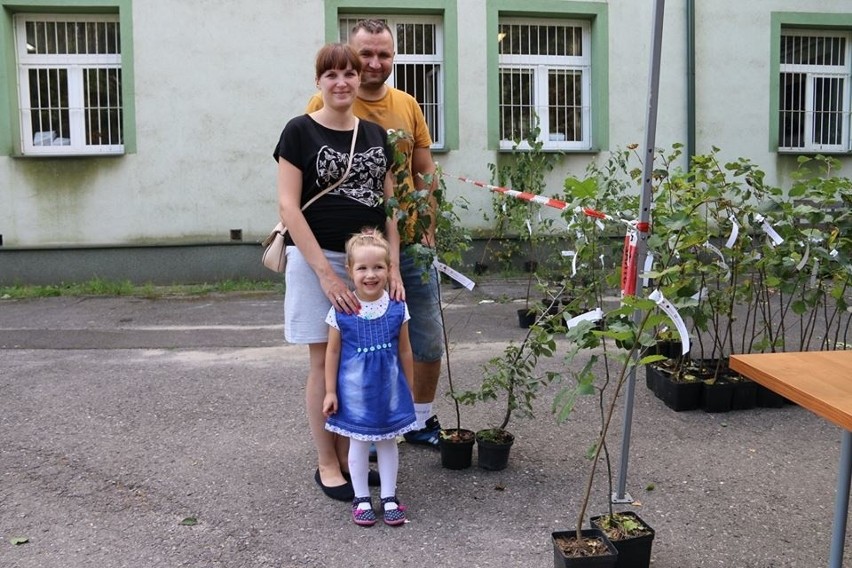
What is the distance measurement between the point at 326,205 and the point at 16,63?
8448 millimetres

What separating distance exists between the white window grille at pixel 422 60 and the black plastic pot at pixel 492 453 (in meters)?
7.10

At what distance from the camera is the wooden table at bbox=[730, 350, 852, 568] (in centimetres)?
178

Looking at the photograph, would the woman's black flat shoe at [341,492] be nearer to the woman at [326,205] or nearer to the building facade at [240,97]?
the woman at [326,205]

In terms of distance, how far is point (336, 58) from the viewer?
2.91 meters

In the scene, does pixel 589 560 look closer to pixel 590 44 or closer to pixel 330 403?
pixel 330 403

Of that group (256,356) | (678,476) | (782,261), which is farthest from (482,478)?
(256,356)

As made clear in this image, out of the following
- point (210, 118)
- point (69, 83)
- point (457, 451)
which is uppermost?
point (69, 83)

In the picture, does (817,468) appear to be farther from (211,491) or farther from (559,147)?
(559,147)

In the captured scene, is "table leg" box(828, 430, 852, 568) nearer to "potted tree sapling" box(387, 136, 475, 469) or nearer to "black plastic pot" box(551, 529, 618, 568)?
"black plastic pot" box(551, 529, 618, 568)

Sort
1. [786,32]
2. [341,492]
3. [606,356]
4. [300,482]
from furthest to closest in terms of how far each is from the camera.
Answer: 1. [786,32]
2. [300,482]
3. [341,492]
4. [606,356]

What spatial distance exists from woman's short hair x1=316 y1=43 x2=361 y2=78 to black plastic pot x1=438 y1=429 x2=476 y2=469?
5.38 ft

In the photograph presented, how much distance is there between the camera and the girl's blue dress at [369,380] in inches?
114

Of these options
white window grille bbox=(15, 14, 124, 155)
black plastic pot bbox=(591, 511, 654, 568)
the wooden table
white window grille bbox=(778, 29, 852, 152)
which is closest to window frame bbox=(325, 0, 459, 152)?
white window grille bbox=(15, 14, 124, 155)

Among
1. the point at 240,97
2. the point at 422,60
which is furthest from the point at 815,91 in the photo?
the point at 240,97
